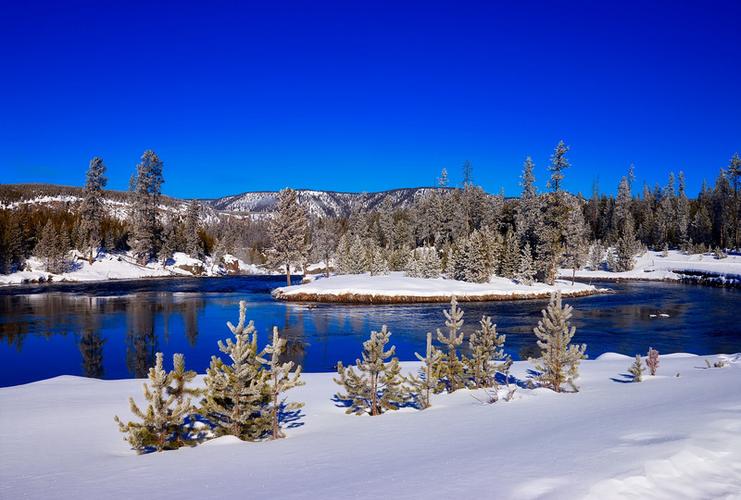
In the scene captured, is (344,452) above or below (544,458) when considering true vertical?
below

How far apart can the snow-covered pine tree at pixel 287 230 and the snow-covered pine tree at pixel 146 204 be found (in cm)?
3456

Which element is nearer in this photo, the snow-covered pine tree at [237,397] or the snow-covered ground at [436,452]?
the snow-covered ground at [436,452]

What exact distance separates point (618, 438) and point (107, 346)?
24.3m

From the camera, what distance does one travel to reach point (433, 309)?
41.4 meters

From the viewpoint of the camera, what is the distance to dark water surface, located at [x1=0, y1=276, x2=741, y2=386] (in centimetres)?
2195

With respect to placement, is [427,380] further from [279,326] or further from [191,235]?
[191,235]

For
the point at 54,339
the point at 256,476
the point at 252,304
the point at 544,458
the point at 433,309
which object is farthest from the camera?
the point at 252,304

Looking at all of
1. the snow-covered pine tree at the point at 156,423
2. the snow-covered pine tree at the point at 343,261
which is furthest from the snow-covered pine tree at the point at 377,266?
the snow-covered pine tree at the point at 156,423

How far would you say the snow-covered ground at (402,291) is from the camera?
47.2 meters

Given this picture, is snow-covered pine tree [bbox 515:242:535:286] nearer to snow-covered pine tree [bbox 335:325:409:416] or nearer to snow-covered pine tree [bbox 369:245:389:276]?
snow-covered pine tree [bbox 369:245:389:276]

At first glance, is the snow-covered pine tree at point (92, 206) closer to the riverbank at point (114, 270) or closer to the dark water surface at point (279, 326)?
the riverbank at point (114, 270)

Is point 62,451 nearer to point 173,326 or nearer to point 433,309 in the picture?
point 173,326

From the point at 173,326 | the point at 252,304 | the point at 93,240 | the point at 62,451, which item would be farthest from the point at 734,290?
the point at 93,240

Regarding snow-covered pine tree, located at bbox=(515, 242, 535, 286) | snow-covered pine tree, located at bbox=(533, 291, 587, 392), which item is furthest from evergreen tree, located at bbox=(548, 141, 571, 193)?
snow-covered pine tree, located at bbox=(533, 291, 587, 392)
